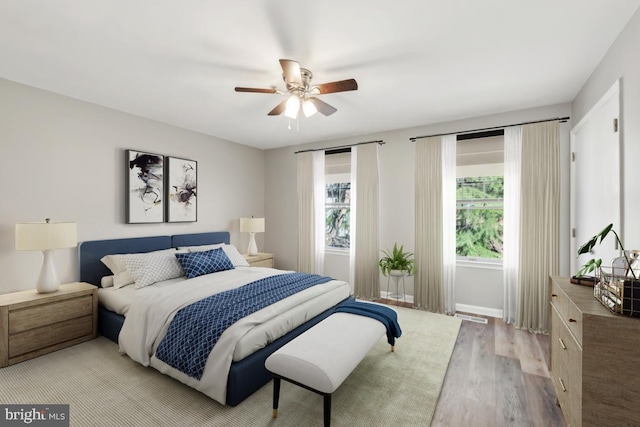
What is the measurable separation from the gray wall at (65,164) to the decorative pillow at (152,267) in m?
0.57

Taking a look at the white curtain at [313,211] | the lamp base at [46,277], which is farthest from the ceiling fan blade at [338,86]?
the lamp base at [46,277]

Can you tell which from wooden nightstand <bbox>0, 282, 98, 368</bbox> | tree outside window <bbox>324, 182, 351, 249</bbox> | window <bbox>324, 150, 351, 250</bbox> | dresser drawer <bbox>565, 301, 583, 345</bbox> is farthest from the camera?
tree outside window <bbox>324, 182, 351, 249</bbox>

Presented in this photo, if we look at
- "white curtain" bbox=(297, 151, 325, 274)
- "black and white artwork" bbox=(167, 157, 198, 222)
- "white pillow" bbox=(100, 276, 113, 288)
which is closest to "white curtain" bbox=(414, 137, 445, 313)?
"white curtain" bbox=(297, 151, 325, 274)

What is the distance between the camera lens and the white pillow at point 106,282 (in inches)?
130

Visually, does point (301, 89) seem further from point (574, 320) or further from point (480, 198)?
point (480, 198)

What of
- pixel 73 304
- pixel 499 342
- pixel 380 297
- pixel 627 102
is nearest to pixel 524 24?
pixel 627 102

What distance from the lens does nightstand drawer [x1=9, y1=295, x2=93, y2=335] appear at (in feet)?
8.22

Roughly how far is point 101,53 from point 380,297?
14.5 ft

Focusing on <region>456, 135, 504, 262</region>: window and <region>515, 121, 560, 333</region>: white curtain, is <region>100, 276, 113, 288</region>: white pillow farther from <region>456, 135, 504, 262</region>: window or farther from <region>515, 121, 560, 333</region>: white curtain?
<region>515, 121, 560, 333</region>: white curtain

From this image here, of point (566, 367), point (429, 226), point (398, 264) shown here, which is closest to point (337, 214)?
point (398, 264)

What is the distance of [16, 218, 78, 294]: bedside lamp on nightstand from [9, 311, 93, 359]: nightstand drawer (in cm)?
36

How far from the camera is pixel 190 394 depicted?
217 centimetres

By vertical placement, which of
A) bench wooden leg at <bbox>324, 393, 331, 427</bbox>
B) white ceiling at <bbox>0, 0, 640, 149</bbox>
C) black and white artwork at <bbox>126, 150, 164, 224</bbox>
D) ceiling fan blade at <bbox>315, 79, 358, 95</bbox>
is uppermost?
white ceiling at <bbox>0, 0, 640, 149</bbox>

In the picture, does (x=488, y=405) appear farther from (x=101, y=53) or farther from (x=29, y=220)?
(x=29, y=220)
